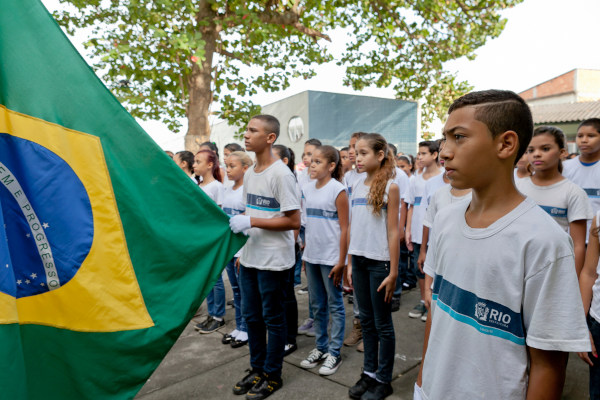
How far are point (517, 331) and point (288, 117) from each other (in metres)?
16.3

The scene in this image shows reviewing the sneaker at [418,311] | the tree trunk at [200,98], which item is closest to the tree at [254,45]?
the tree trunk at [200,98]

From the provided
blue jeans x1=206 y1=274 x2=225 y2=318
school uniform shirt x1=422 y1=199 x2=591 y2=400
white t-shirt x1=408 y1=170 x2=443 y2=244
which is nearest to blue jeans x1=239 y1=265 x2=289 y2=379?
blue jeans x1=206 y1=274 x2=225 y2=318

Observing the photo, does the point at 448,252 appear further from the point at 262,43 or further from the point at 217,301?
the point at 262,43

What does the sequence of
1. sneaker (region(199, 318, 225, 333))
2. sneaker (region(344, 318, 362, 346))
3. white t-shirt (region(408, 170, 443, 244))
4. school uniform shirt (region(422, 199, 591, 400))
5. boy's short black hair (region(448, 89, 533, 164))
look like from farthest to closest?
white t-shirt (region(408, 170, 443, 244)), sneaker (region(199, 318, 225, 333)), sneaker (region(344, 318, 362, 346)), boy's short black hair (region(448, 89, 533, 164)), school uniform shirt (region(422, 199, 591, 400))

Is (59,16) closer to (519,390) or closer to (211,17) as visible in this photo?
(211,17)

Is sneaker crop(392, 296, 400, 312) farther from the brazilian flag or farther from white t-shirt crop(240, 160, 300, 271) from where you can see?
the brazilian flag

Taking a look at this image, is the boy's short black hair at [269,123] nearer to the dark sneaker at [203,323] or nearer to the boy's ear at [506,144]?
the boy's ear at [506,144]

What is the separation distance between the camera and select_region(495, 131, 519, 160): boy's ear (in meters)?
1.34

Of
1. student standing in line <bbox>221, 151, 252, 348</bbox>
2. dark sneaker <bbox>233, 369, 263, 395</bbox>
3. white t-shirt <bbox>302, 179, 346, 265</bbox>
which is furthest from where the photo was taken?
student standing in line <bbox>221, 151, 252, 348</bbox>

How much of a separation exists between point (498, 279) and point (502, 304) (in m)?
0.08

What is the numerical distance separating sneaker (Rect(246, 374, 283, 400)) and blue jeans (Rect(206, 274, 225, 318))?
5.05ft

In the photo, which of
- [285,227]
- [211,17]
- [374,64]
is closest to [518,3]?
[374,64]

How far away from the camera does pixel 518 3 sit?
9211 millimetres

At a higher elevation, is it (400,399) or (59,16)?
(59,16)
